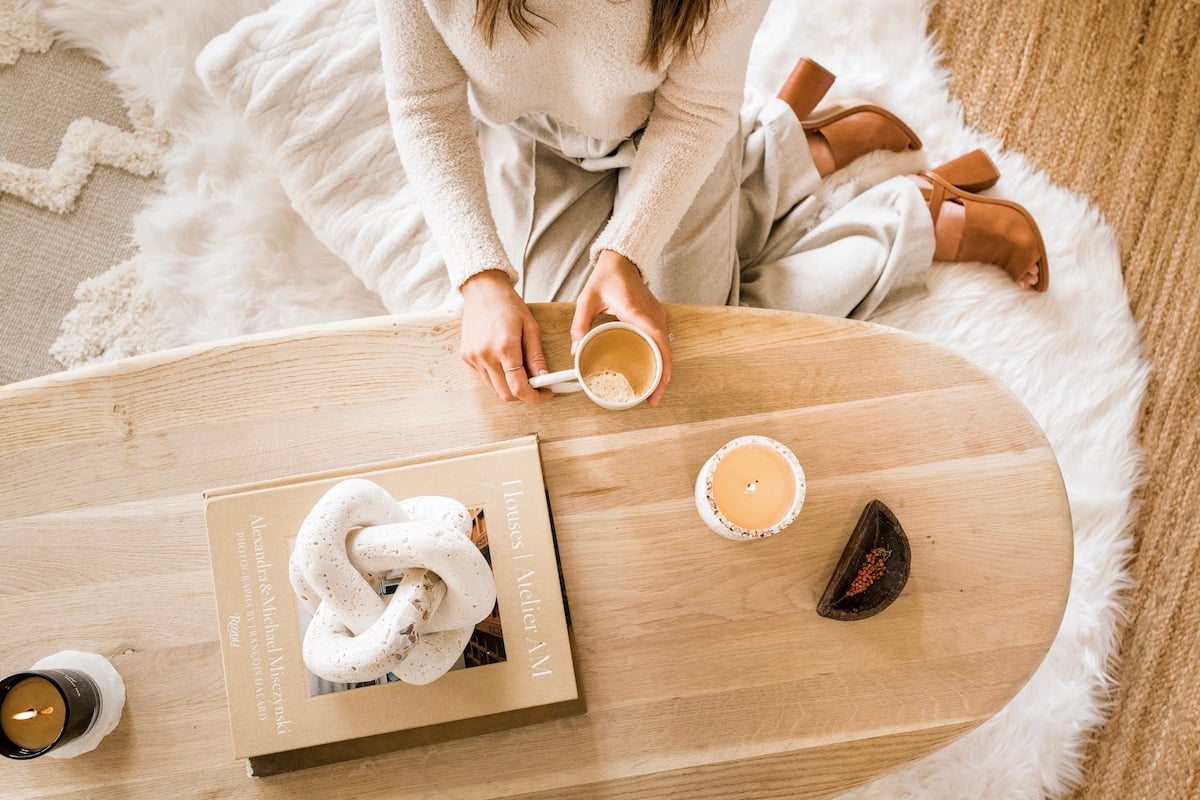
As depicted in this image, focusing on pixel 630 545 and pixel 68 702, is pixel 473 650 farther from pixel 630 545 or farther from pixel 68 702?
pixel 68 702

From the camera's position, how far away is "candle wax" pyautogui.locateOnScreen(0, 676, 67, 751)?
64 centimetres

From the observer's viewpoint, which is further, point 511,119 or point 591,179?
point 591,179

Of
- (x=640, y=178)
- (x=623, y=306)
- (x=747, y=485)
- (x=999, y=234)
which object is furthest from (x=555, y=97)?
(x=999, y=234)

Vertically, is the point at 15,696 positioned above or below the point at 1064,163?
below

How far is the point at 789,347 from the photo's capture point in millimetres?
743

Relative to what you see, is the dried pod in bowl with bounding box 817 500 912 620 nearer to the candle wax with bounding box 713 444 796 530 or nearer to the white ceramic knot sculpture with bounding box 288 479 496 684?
the candle wax with bounding box 713 444 796 530

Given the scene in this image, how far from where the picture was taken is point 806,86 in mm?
1202

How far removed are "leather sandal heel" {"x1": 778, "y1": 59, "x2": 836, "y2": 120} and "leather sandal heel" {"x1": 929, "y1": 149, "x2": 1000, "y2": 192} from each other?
0.77 feet

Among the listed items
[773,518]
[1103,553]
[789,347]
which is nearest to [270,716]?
[773,518]

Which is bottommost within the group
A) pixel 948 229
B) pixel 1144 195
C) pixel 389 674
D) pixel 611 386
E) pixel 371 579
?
pixel 389 674

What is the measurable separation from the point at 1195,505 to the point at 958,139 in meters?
0.75

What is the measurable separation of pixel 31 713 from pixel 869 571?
30.3 inches

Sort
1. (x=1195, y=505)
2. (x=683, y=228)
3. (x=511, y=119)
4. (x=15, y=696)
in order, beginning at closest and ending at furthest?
1. (x=15, y=696)
2. (x=511, y=119)
3. (x=683, y=228)
4. (x=1195, y=505)

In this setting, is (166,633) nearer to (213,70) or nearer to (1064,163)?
(213,70)
